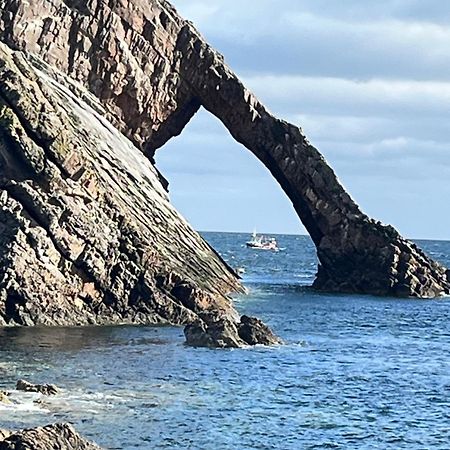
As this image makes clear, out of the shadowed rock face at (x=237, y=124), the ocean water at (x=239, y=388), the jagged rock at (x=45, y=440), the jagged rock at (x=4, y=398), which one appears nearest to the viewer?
the jagged rock at (x=45, y=440)

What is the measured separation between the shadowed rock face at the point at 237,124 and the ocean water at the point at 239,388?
30.6m

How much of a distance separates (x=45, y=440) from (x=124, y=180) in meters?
56.1

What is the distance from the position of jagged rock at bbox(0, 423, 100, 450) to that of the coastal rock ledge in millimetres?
32016

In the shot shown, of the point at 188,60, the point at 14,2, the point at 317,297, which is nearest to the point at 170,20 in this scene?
the point at 188,60

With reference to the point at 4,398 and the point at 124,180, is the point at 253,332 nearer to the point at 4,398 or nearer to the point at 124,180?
the point at 4,398

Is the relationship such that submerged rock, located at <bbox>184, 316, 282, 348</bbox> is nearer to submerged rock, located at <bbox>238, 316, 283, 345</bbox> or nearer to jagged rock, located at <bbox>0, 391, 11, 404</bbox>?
submerged rock, located at <bbox>238, 316, 283, 345</bbox>

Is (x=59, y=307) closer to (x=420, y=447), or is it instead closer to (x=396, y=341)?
(x=396, y=341)

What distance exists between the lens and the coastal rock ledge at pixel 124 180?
6475 cm

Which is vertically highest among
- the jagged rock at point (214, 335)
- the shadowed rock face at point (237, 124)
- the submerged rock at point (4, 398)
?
the shadowed rock face at point (237, 124)

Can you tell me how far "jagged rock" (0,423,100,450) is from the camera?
25.8 m

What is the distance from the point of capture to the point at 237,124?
106812 millimetres

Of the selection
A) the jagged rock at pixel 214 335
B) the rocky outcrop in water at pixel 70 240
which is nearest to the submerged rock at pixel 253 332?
the jagged rock at pixel 214 335

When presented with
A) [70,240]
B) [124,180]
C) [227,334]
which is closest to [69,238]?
→ [70,240]

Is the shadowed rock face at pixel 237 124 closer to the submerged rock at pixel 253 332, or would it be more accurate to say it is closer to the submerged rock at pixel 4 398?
the submerged rock at pixel 253 332
